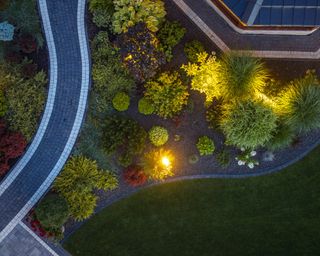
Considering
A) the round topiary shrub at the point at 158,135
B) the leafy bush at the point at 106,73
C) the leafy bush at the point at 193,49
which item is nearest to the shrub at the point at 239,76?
the leafy bush at the point at 193,49

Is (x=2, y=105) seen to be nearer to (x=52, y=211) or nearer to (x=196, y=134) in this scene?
(x=52, y=211)

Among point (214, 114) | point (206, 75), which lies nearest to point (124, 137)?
point (214, 114)

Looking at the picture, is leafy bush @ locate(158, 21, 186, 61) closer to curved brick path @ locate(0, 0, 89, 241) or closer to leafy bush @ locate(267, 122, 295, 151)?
curved brick path @ locate(0, 0, 89, 241)

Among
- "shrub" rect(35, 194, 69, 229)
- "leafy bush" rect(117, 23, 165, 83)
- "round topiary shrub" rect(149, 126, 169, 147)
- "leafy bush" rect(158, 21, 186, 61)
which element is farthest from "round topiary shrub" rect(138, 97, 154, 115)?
"shrub" rect(35, 194, 69, 229)

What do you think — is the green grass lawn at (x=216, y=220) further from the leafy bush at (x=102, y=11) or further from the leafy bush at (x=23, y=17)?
the leafy bush at (x=23, y=17)

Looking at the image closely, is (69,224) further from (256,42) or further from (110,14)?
(256,42)

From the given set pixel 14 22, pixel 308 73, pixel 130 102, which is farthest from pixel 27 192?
pixel 308 73
